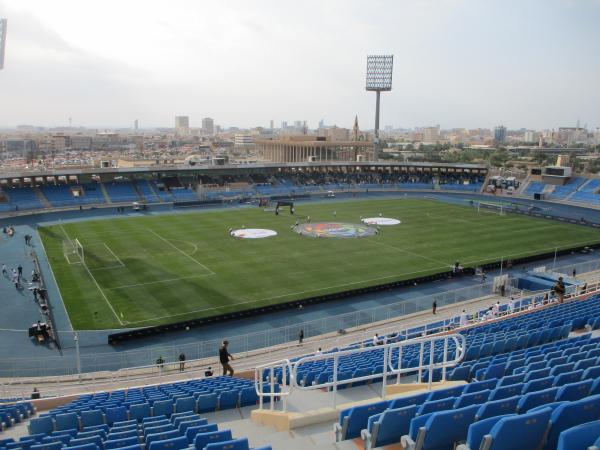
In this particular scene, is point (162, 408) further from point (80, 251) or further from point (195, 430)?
point (80, 251)

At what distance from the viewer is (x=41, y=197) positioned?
69.7 m

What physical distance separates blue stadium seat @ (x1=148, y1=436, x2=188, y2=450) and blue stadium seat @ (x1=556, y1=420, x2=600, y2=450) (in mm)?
5276

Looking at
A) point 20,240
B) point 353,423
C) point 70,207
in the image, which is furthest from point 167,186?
point 353,423

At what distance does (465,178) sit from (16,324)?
83.5 metres

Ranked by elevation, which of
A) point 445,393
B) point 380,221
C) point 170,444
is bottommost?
point 380,221

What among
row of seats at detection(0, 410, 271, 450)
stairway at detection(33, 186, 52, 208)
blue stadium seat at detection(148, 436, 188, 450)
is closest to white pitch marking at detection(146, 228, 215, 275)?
stairway at detection(33, 186, 52, 208)

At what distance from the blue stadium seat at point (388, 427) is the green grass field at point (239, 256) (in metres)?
25.8

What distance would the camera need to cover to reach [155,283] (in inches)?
1468

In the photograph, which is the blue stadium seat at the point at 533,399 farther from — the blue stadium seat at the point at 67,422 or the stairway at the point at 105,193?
the stairway at the point at 105,193

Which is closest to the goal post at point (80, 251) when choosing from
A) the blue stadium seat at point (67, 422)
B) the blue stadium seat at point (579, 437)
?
the blue stadium seat at point (67, 422)

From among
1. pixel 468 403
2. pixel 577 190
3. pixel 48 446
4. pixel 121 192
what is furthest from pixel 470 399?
pixel 577 190

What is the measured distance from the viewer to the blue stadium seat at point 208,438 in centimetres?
746

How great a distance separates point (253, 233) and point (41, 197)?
35.0 m

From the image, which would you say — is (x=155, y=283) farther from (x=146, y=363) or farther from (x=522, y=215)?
(x=522, y=215)
